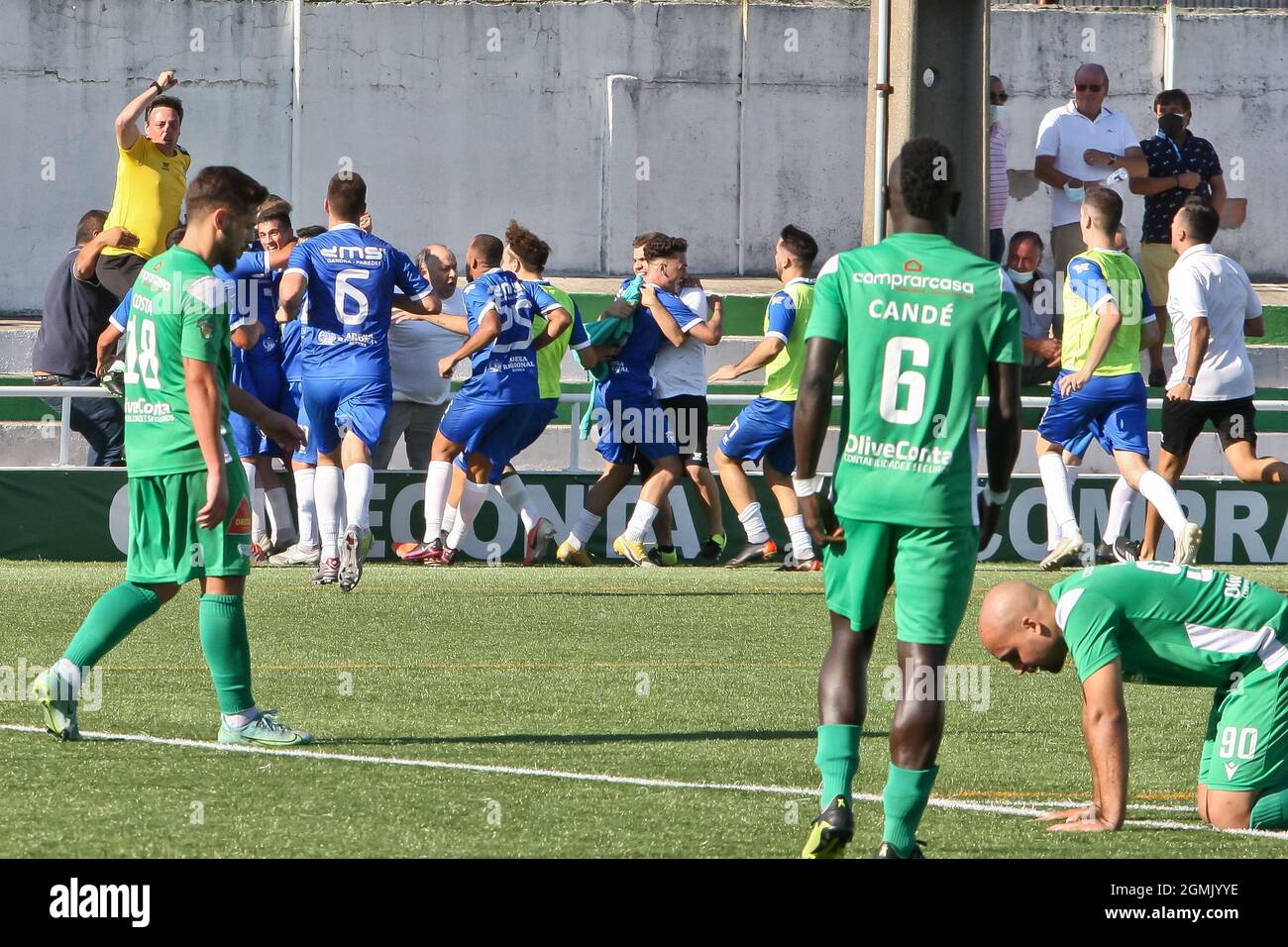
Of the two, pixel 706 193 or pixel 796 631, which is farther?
pixel 706 193

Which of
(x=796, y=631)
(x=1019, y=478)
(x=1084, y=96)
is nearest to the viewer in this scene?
(x=796, y=631)

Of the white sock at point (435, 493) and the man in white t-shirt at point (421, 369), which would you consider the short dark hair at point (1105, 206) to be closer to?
the white sock at point (435, 493)

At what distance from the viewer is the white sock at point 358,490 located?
11.8m

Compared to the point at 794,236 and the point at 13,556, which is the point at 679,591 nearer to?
the point at 794,236

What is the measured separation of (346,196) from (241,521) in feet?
17.4

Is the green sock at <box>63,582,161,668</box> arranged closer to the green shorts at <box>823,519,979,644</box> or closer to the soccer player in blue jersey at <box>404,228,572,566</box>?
the green shorts at <box>823,519,979,644</box>

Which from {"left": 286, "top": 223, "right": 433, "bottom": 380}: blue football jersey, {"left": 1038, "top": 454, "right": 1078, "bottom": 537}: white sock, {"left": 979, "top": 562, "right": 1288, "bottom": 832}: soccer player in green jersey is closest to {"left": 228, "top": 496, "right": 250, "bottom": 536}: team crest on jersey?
{"left": 979, "top": 562, "right": 1288, "bottom": 832}: soccer player in green jersey

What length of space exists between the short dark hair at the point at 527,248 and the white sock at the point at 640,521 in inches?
69.8

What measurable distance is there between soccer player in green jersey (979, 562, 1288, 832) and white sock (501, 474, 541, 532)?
8.63m

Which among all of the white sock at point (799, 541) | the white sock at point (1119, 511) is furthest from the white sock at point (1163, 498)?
the white sock at point (799, 541)

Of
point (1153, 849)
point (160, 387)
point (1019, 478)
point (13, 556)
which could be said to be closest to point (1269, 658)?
point (1153, 849)

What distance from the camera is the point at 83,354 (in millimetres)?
15359

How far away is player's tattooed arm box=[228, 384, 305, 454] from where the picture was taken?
7.64 meters

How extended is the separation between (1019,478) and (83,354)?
6.94 metres
